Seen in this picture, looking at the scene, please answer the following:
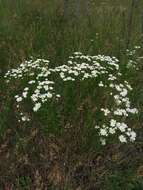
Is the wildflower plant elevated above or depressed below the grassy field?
above

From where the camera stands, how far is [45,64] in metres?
4.15

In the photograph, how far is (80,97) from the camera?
3965mm

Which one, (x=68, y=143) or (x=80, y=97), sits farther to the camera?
(x=80, y=97)

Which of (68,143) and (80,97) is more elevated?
(80,97)

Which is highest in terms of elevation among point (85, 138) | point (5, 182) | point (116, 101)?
point (116, 101)

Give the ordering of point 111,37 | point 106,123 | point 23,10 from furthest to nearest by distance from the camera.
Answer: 1. point 23,10
2. point 111,37
3. point 106,123

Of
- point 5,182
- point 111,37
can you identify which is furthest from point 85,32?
point 5,182

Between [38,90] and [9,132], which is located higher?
[38,90]

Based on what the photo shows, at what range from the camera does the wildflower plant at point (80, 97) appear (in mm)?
3613

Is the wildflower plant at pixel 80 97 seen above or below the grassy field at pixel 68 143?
above

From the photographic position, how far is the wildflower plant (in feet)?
11.9

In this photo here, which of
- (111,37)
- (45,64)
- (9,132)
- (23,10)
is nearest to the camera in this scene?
(9,132)

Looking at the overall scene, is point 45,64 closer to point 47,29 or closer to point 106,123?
point 106,123

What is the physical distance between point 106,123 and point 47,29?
2.49 metres
